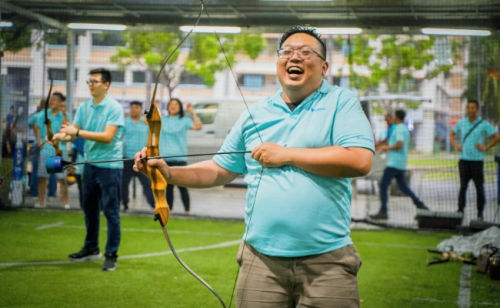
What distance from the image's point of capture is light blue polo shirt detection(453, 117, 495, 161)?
961 cm

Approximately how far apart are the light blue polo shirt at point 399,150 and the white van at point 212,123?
357cm

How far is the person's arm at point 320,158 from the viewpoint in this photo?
237 cm

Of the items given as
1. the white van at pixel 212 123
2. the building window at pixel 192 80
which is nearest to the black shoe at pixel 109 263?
the white van at pixel 212 123

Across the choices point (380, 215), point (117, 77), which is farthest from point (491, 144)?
point (117, 77)

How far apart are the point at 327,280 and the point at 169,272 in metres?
3.99

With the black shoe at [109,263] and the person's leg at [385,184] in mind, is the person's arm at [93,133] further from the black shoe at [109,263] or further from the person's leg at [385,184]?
the person's leg at [385,184]

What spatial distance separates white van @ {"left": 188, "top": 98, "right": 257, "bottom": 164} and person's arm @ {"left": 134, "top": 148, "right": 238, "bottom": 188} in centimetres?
962

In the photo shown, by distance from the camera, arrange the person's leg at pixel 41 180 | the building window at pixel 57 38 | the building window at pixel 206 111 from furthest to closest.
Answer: the building window at pixel 206 111 < the building window at pixel 57 38 < the person's leg at pixel 41 180

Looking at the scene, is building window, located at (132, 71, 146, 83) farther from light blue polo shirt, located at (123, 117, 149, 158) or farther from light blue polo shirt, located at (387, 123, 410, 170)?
light blue polo shirt, located at (387, 123, 410, 170)

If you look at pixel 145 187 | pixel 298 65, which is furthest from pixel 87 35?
pixel 298 65

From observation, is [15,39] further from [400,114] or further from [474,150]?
[474,150]

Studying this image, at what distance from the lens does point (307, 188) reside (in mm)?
2482

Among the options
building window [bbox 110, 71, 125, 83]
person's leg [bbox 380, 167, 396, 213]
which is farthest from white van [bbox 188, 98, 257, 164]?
person's leg [bbox 380, 167, 396, 213]

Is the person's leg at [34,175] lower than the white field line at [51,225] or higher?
higher
